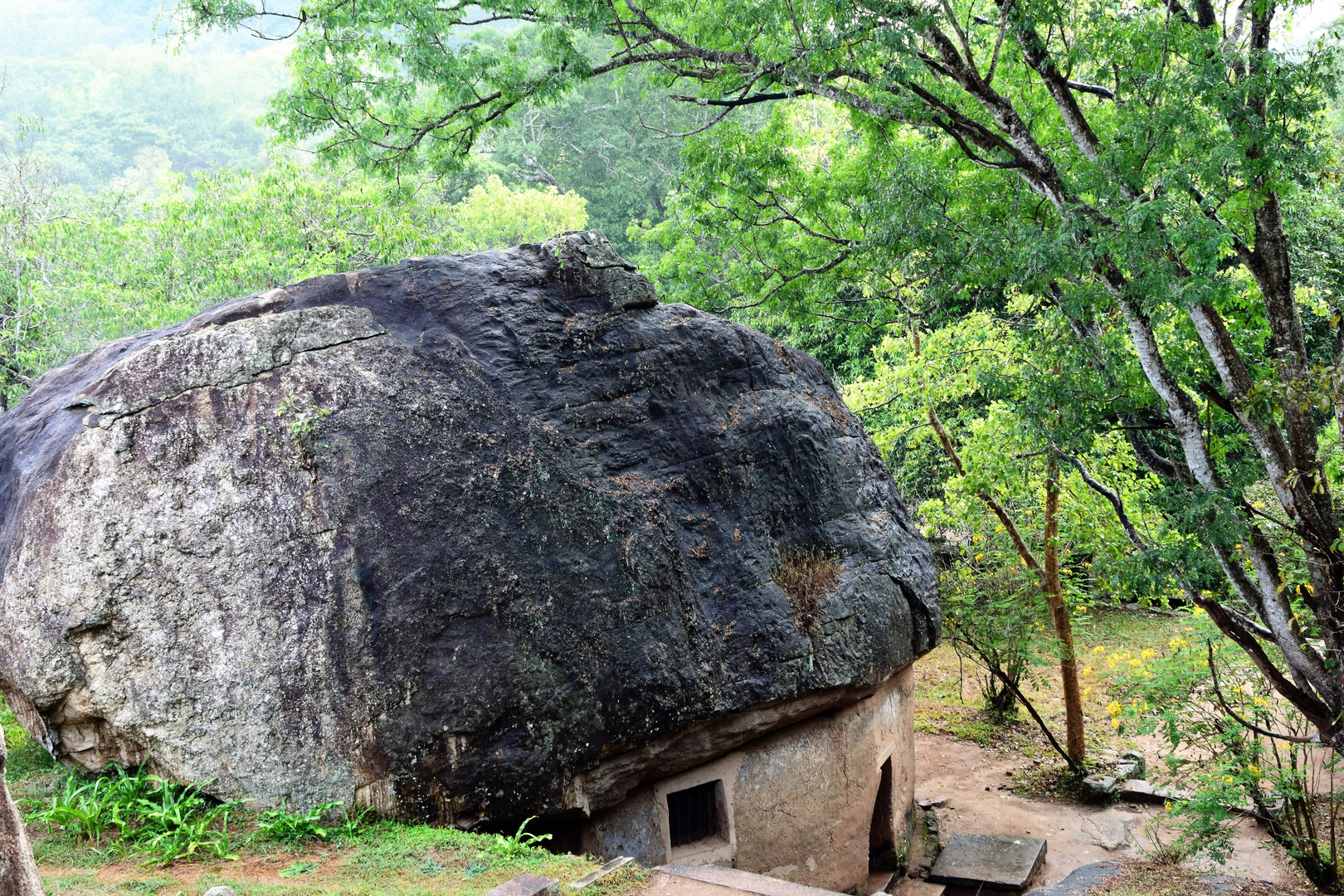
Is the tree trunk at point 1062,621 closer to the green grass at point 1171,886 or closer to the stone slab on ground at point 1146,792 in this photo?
the stone slab on ground at point 1146,792

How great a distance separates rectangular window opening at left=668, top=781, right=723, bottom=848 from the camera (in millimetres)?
8641

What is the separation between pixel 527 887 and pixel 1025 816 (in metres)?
8.56

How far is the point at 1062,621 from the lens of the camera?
12.2 meters

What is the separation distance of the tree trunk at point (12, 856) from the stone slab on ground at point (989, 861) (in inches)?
349

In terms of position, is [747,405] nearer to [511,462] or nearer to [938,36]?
[511,462]

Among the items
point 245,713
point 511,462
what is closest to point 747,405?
point 511,462

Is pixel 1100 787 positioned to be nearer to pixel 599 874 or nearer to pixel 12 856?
pixel 599 874

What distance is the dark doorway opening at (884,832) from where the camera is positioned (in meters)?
10.1

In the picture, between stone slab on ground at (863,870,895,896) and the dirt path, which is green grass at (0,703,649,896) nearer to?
stone slab on ground at (863,870,895,896)

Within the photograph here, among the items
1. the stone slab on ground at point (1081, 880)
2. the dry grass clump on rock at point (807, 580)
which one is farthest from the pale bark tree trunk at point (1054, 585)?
the dry grass clump on rock at point (807, 580)

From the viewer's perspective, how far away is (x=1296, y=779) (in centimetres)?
778

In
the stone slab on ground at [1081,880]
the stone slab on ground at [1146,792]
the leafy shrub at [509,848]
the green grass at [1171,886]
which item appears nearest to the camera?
the leafy shrub at [509,848]

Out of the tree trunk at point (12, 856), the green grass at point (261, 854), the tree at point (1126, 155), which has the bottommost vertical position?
the green grass at point (261, 854)

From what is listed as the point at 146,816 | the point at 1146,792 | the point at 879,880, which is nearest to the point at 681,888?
the point at 146,816
